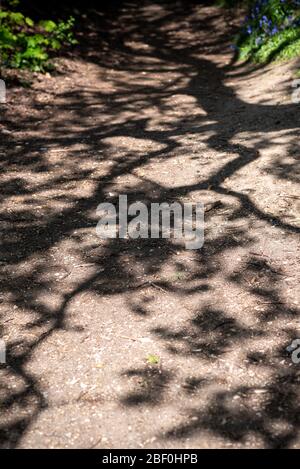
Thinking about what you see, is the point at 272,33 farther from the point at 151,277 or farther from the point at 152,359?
the point at 152,359

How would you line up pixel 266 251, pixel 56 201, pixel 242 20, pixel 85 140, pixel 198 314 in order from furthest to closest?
pixel 242 20 < pixel 85 140 < pixel 56 201 < pixel 266 251 < pixel 198 314

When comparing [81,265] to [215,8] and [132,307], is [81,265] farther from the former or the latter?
[215,8]

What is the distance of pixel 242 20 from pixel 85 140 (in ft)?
21.1

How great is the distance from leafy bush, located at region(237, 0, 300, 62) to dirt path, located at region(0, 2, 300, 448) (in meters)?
0.75

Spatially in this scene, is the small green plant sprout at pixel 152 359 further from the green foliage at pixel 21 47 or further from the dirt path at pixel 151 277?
the green foliage at pixel 21 47

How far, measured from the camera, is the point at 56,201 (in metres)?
5.51

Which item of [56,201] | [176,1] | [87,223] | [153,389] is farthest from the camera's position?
[176,1]

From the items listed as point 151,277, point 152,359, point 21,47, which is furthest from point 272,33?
point 152,359

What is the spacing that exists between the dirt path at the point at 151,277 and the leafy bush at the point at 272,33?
2.45 ft

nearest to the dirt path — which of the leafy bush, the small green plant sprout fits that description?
the small green plant sprout

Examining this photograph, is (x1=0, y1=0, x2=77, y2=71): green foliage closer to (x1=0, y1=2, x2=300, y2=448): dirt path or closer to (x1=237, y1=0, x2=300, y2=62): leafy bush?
(x1=0, y1=2, x2=300, y2=448): dirt path

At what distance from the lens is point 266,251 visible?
4.45 metres
